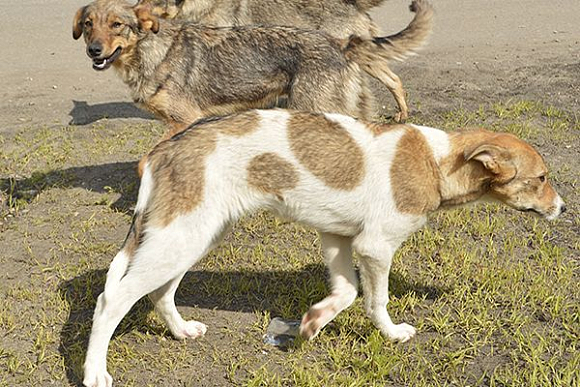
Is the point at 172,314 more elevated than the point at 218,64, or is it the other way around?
the point at 218,64

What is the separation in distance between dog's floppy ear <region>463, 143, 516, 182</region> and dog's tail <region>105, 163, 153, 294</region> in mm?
1745

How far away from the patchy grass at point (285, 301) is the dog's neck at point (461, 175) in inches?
32.5

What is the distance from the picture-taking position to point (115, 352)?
4090 millimetres

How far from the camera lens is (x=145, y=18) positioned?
6.17 m

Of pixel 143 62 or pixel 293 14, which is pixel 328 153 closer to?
pixel 143 62

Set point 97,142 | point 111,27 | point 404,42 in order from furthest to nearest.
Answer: point 97,142 < point 404,42 < point 111,27

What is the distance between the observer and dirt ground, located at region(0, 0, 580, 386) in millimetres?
4352

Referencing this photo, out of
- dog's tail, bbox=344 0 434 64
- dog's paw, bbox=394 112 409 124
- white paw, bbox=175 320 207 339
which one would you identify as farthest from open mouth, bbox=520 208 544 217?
dog's paw, bbox=394 112 409 124

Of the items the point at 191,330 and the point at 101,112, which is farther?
the point at 101,112

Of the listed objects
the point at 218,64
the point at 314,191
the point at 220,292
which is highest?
the point at 314,191

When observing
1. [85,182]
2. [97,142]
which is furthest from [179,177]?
[97,142]

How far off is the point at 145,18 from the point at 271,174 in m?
3.00

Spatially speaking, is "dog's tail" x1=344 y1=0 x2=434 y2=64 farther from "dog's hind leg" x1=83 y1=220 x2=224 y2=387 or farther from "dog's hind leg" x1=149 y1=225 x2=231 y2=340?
"dog's hind leg" x1=83 y1=220 x2=224 y2=387

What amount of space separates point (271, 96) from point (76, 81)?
191 inches
